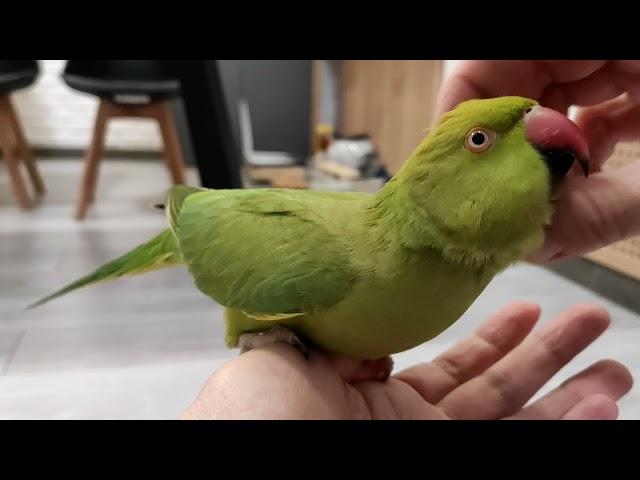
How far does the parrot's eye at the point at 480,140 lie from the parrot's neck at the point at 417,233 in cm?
5

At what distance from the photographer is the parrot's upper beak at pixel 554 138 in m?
0.37

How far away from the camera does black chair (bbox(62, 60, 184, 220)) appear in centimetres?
154

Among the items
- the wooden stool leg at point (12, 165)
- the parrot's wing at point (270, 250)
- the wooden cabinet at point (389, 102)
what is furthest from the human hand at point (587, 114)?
the wooden stool leg at point (12, 165)

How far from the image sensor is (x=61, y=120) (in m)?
2.43

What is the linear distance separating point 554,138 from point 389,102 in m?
1.70

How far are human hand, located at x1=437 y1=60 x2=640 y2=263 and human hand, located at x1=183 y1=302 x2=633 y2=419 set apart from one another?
184mm

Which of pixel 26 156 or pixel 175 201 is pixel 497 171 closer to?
pixel 175 201

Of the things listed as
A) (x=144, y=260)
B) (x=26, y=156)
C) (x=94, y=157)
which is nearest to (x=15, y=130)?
(x=26, y=156)

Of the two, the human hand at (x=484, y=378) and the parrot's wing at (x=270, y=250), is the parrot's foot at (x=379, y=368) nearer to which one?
the human hand at (x=484, y=378)

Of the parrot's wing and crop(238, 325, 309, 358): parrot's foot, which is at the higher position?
the parrot's wing

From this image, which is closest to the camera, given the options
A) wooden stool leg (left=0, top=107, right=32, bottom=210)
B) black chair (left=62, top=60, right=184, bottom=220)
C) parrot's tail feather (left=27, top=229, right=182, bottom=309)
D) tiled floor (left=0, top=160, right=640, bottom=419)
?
parrot's tail feather (left=27, top=229, right=182, bottom=309)

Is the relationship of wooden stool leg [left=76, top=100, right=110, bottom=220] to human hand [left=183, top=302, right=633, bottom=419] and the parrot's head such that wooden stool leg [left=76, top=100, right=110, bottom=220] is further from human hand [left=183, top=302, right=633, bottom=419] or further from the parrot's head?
the parrot's head

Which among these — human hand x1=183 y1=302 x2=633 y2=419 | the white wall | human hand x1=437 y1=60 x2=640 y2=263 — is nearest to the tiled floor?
human hand x1=183 y1=302 x2=633 y2=419
